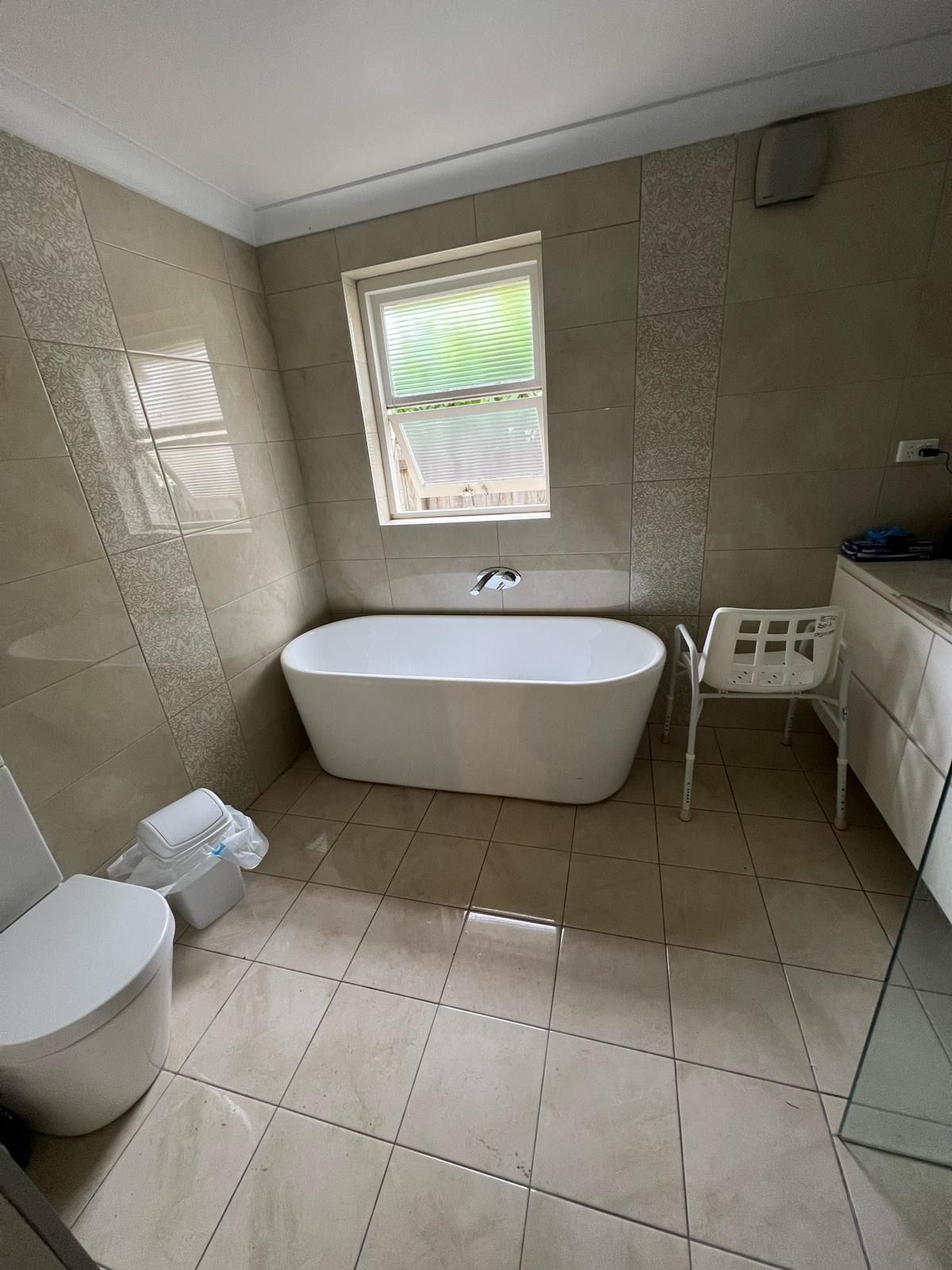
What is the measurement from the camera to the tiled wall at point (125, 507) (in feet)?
4.31

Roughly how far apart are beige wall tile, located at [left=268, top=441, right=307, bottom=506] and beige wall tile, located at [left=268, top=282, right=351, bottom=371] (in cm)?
37

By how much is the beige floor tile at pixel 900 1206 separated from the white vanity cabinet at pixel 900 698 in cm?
51

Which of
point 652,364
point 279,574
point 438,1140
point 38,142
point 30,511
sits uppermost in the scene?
point 38,142

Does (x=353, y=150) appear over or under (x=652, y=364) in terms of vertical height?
over

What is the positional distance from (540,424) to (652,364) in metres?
0.52

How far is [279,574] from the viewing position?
2295 mm

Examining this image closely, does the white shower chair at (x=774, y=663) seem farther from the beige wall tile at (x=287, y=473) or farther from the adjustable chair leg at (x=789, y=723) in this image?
the beige wall tile at (x=287, y=473)

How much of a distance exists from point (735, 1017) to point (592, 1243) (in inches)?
22.3

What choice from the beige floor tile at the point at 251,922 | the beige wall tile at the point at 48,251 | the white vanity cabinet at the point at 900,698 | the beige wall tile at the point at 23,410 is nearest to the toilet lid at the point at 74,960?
the beige floor tile at the point at 251,922

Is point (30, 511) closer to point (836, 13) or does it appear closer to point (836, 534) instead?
point (836, 13)

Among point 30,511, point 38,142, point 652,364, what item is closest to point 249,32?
point 38,142

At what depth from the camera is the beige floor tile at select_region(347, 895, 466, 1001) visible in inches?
54.4

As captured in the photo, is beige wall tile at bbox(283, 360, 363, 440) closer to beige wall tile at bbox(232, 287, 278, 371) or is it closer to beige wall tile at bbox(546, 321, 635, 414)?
beige wall tile at bbox(232, 287, 278, 371)

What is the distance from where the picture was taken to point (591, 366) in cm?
196
